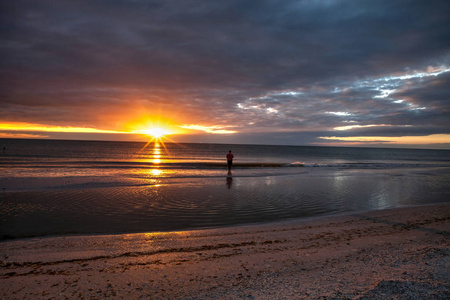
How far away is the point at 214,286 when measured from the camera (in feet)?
15.7

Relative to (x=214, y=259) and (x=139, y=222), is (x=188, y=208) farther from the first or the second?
(x=214, y=259)

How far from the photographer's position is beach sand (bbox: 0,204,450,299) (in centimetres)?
457

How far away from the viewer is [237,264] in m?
5.83

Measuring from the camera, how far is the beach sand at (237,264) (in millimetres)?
4570

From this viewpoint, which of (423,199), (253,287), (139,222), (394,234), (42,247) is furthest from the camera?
(423,199)

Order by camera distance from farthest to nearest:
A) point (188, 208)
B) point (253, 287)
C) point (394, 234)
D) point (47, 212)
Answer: point (188, 208) → point (47, 212) → point (394, 234) → point (253, 287)

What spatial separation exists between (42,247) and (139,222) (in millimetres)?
3310

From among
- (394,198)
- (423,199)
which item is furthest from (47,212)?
(423,199)

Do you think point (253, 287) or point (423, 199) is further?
point (423, 199)

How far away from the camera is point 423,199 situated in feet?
51.0

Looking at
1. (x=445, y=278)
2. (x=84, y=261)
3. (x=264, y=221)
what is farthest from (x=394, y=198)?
(x=84, y=261)

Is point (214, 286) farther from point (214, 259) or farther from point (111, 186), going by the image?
point (111, 186)

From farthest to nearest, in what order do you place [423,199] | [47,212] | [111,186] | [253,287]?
[111,186], [423,199], [47,212], [253,287]

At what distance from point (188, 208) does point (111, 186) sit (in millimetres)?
8859
